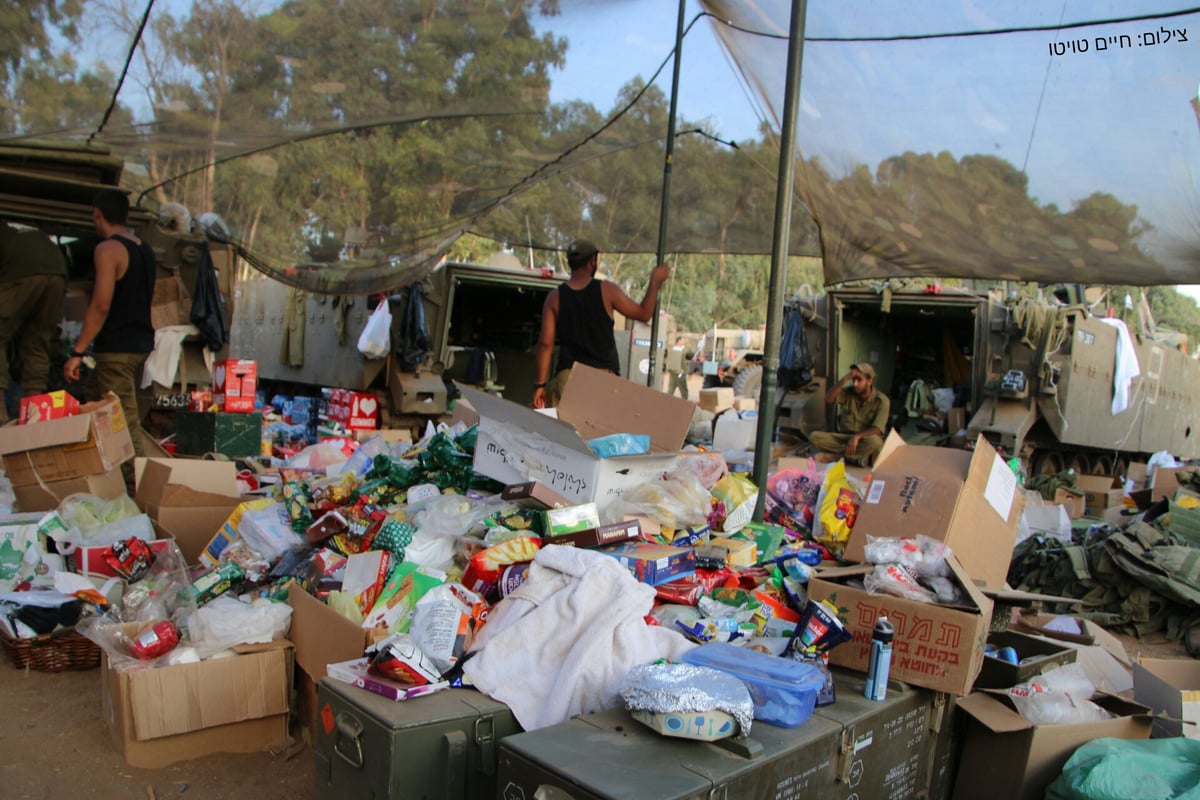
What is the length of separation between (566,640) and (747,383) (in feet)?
41.2

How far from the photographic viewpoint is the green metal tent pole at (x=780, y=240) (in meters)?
3.58

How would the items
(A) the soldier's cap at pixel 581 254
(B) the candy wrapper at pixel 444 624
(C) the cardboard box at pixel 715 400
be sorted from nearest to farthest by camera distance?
(B) the candy wrapper at pixel 444 624, (A) the soldier's cap at pixel 581 254, (C) the cardboard box at pixel 715 400

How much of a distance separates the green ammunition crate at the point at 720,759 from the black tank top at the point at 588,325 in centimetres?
285

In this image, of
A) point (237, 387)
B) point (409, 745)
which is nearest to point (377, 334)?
point (237, 387)

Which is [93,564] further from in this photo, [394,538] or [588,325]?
[588,325]

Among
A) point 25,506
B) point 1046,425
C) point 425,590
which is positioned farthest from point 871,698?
point 1046,425

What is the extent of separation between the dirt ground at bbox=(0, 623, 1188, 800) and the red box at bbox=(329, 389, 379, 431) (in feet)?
17.1

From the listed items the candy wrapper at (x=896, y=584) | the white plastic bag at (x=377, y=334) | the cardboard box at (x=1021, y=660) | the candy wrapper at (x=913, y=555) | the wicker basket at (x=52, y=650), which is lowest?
the wicker basket at (x=52, y=650)

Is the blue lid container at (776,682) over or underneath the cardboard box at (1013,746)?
over

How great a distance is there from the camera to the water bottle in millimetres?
2273

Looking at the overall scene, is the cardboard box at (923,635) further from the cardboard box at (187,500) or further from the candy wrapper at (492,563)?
the cardboard box at (187,500)

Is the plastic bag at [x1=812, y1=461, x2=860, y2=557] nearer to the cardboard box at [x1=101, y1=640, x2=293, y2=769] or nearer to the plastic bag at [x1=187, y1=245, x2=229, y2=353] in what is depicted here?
the cardboard box at [x1=101, y1=640, x2=293, y2=769]

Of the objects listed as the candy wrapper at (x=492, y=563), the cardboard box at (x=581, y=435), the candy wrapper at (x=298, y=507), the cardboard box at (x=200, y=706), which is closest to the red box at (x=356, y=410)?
the candy wrapper at (x=298, y=507)

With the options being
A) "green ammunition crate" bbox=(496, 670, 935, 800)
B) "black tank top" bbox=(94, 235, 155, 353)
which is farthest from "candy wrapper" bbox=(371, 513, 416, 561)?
"black tank top" bbox=(94, 235, 155, 353)
